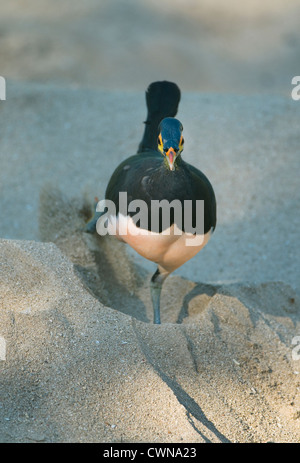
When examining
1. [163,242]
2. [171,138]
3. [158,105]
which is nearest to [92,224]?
[158,105]

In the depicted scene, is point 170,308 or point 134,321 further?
point 170,308

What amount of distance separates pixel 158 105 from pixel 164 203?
2.91 feet

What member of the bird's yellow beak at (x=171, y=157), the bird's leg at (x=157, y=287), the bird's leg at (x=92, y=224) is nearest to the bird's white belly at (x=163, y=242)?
the bird's leg at (x=157, y=287)

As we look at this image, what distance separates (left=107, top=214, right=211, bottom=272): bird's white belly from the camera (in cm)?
250

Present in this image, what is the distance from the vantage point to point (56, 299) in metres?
2.24

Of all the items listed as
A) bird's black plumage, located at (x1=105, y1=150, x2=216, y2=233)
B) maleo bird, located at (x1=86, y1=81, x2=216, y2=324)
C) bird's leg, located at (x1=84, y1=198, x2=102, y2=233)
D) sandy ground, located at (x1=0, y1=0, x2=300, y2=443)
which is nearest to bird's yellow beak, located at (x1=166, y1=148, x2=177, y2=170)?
maleo bird, located at (x1=86, y1=81, x2=216, y2=324)

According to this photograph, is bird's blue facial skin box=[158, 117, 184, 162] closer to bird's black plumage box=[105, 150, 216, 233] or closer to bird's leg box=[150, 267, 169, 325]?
bird's black plumage box=[105, 150, 216, 233]

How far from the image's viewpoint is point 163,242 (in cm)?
251

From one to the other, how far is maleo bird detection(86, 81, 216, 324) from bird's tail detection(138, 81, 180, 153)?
293 millimetres

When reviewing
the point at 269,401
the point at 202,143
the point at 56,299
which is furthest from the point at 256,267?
the point at 56,299

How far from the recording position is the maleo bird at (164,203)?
2.42 metres

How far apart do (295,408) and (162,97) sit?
1.64 metres
